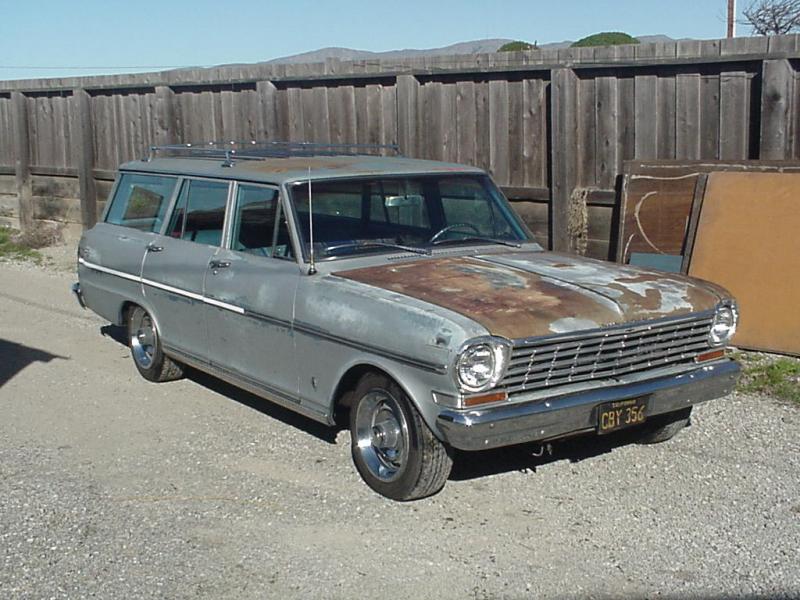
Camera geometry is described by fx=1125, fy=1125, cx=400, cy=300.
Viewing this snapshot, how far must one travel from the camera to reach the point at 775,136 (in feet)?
27.4

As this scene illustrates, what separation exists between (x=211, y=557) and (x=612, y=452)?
2.55 metres

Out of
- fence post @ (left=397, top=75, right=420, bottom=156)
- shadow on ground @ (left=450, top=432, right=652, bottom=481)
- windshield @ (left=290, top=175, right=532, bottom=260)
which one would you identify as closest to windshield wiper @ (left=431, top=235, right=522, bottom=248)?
windshield @ (left=290, top=175, right=532, bottom=260)

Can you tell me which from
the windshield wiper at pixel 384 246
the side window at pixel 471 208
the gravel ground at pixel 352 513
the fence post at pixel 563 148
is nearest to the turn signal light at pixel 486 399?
the gravel ground at pixel 352 513

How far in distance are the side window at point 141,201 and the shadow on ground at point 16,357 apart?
52.8 inches

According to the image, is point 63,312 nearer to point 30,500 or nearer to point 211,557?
point 30,500

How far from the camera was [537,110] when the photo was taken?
32.3 ft

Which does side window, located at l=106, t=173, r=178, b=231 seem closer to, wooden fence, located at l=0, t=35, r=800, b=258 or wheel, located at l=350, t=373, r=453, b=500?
wheel, located at l=350, t=373, r=453, b=500

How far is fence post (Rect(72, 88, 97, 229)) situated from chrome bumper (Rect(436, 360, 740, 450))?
10.7m

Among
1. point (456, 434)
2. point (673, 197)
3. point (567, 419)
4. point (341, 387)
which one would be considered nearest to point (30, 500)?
point (341, 387)

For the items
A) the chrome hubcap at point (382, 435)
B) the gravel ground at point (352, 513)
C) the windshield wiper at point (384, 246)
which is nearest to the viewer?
the gravel ground at point (352, 513)

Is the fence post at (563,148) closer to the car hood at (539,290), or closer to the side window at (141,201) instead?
the car hood at (539,290)

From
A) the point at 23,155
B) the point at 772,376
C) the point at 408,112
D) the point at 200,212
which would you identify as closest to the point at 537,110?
the point at 408,112

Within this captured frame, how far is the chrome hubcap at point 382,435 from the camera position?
5660mm

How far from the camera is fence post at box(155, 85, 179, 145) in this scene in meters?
13.8
